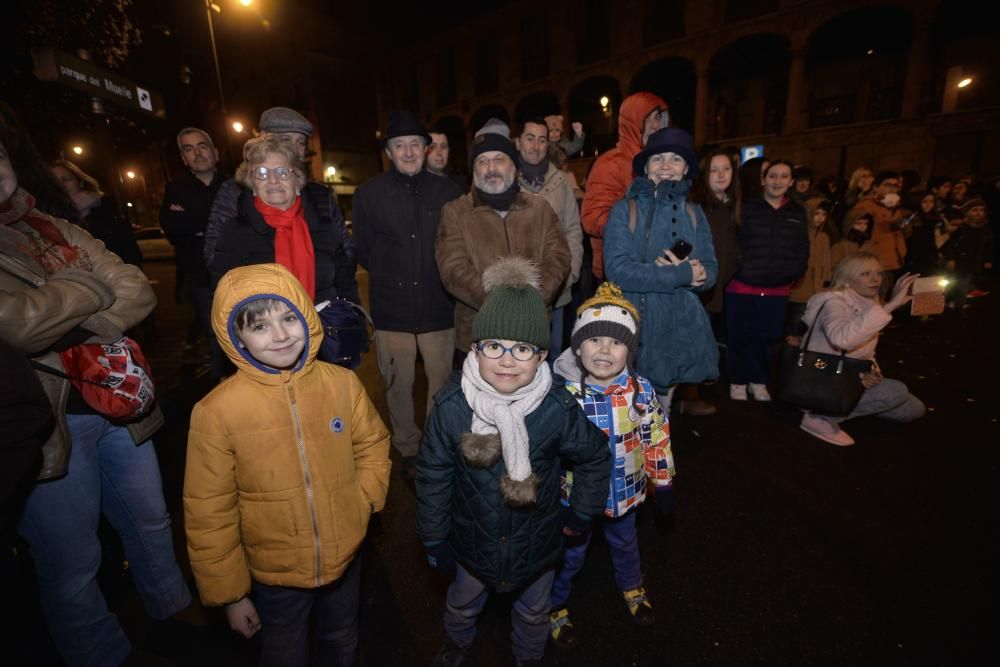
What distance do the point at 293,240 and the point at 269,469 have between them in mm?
1384

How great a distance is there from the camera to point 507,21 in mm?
25125

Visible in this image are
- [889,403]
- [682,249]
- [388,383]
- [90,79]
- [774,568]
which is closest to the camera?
[774,568]

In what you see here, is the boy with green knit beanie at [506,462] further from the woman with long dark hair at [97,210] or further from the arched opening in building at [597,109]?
the arched opening in building at [597,109]

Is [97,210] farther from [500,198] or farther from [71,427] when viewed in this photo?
[500,198]

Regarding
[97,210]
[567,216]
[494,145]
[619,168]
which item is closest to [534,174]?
[567,216]

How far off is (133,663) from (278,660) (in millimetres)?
904

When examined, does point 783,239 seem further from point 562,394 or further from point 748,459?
point 562,394

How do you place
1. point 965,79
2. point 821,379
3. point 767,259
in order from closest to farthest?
point 821,379 < point 767,259 < point 965,79

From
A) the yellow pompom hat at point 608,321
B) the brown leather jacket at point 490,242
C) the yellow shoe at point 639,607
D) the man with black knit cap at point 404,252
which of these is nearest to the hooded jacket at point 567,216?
the brown leather jacket at point 490,242

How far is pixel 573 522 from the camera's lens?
200cm

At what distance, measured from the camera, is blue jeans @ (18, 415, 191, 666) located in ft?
5.70

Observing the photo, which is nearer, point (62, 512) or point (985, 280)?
point (62, 512)

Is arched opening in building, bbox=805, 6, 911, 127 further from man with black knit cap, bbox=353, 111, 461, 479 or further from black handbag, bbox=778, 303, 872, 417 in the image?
man with black knit cap, bbox=353, 111, 461, 479

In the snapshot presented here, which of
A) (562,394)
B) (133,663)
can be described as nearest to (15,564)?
(133,663)
